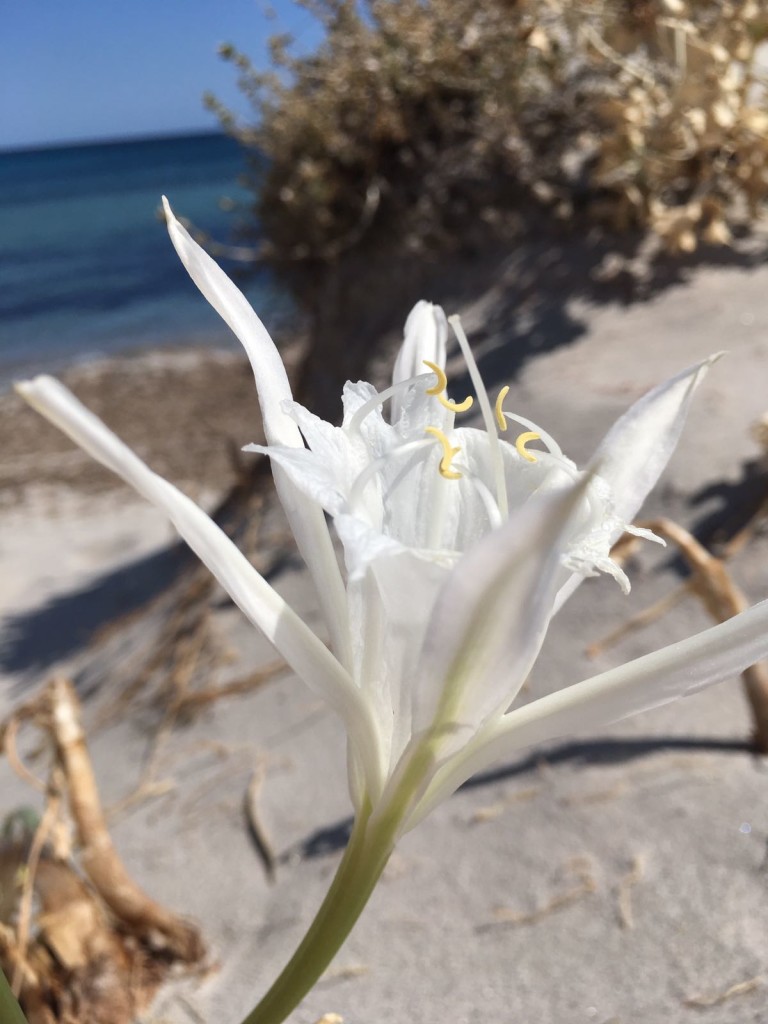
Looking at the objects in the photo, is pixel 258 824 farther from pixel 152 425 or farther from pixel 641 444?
pixel 152 425

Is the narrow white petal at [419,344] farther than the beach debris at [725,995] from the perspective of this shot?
No

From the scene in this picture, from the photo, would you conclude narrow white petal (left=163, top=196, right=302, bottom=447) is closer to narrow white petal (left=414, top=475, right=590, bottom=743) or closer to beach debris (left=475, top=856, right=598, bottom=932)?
narrow white petal (left=414, top=475, right=590, bottom=743)

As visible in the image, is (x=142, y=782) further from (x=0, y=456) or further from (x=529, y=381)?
(x=0, y=456)

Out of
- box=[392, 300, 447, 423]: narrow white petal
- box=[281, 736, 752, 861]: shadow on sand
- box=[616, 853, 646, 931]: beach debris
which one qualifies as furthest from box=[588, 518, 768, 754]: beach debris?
box=[392, 300, 447, 423]: narrow white petal

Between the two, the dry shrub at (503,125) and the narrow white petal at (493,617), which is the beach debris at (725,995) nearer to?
the narrow white petal at (493,617)

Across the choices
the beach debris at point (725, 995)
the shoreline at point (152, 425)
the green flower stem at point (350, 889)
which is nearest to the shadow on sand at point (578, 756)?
the beach debris at point (725, 995)

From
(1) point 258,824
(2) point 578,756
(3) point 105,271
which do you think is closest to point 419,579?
(2) point 578,756
